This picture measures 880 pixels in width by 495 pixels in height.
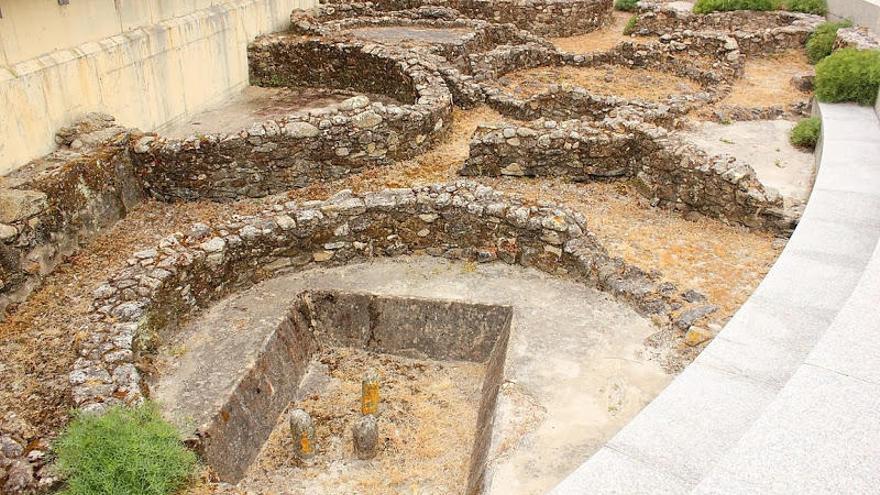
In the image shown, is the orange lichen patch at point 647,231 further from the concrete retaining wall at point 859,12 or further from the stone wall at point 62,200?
the concrete retaining wall at point 859,12

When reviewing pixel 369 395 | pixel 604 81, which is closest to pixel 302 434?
pixel 369 395

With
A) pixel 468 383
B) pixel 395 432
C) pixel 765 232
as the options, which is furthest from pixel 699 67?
pixel 395 432

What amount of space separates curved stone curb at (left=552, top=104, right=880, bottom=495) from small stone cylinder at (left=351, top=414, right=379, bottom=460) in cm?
285

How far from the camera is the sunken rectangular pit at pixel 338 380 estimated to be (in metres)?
6.18

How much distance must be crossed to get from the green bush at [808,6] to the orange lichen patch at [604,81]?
25.0ft

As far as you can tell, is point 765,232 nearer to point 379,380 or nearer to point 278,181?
point 379,380

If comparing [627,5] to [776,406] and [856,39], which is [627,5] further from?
[776,406]

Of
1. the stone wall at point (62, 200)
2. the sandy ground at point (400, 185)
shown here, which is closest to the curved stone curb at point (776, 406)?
the sandy ground at point (400, 185)

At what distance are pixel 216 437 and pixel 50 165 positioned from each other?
18.5 feet

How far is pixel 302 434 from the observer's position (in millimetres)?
6395

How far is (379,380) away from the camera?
7.42 m

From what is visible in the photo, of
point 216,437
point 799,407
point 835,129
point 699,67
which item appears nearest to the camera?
point 799,407

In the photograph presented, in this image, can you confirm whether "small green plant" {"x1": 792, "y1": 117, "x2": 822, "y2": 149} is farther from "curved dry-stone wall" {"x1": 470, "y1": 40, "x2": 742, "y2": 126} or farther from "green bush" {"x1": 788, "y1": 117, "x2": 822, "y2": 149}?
"curved dry-stone wall" {"x1": 470, "y1": 40, "x2": 742, "y2": 126}

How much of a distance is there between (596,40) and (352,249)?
16073 millimetres
